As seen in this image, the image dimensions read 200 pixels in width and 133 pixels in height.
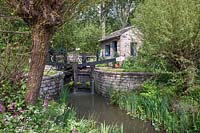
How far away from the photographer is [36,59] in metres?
4.45

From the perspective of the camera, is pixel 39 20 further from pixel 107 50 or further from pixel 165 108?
pixel 107 50

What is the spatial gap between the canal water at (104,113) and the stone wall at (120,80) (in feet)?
2.35

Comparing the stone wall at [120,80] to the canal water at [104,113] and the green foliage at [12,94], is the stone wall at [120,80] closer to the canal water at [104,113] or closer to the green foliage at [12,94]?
the canal water at [104,113]

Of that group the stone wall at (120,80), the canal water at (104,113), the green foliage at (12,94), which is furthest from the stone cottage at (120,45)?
the green foliage at (12,94)

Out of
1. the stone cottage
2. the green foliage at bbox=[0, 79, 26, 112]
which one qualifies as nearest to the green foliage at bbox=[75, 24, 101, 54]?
the stone cottage

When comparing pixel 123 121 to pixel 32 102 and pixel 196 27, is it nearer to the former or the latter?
pixel 196 27

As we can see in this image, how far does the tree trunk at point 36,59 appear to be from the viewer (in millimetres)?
4387

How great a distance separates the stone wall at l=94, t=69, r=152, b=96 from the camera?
12.9 m

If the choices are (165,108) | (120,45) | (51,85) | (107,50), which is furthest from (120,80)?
(107,50)

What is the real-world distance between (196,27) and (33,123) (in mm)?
6808

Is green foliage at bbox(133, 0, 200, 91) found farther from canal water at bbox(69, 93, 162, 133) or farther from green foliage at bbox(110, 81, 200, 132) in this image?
canal water at bbox(69, 93, 162, 133)

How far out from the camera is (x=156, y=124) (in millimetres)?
8438

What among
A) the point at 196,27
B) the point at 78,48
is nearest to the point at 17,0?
the point at 196,27

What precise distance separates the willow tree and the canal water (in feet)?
15.4
